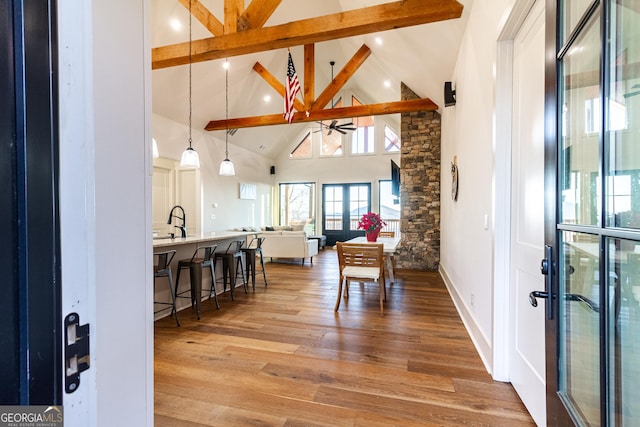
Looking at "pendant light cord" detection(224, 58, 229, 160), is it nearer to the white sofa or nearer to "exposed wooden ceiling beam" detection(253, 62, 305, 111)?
"exposed wooden ceiling beam" detection(253, 62, 305, 111)

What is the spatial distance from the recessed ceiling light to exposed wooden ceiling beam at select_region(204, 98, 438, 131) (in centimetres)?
240

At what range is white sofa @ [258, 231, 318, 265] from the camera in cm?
638

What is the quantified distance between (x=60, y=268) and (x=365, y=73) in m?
7.91

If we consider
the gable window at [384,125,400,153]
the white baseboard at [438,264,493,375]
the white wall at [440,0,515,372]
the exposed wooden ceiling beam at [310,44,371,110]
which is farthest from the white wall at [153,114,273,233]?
the white baseboard at [438,264,493,375]

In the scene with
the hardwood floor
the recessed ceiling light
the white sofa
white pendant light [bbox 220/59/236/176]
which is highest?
the recessed ceiling light

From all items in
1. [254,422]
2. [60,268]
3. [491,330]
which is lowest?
[254,422]

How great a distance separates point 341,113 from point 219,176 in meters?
3.59

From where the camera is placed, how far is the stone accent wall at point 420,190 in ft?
18.7

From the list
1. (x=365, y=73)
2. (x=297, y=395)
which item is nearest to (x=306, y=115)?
(x=365, y=73)

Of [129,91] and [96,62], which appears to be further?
[129,91]

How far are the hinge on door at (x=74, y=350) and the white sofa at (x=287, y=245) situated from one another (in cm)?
585

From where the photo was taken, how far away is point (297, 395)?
1.87 meters

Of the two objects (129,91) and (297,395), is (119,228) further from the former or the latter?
(297,395)

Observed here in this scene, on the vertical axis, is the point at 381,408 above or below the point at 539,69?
below
